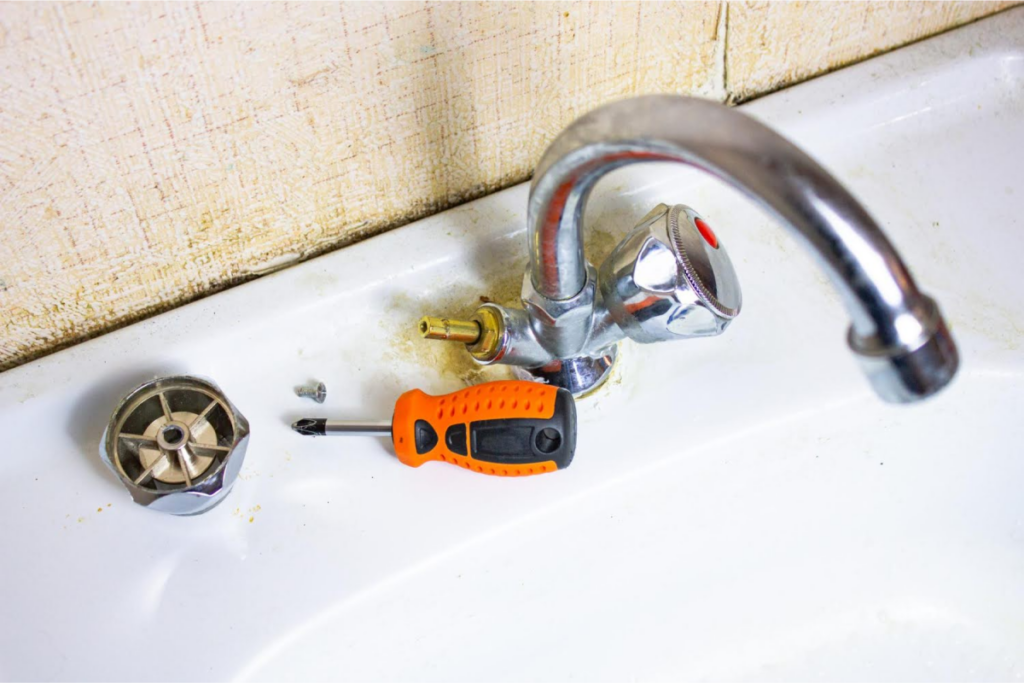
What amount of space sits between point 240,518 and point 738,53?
1.18ft

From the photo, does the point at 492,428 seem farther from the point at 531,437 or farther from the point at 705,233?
the point at 705,233

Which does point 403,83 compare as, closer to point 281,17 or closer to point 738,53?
point 281,17

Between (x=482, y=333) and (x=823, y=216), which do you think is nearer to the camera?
(x=823, y=216)

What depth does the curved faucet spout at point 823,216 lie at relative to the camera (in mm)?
254

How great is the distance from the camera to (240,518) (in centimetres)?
43

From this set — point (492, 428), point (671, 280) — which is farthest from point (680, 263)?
point (492, 428)

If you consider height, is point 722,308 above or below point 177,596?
above

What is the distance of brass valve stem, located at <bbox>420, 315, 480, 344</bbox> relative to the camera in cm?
40

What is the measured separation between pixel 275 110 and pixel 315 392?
0.14m

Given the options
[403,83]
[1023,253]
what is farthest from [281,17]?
[1023,253]

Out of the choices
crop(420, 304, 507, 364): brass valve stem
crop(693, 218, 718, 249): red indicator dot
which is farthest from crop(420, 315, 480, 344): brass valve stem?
crop(693, 218, 718, 249): red indicator dot

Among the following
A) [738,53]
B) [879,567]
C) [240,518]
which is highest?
[738,53]

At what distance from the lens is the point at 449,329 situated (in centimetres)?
40

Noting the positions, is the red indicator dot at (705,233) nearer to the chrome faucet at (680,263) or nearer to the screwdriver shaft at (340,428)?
the chrome faucet at (680,263)
